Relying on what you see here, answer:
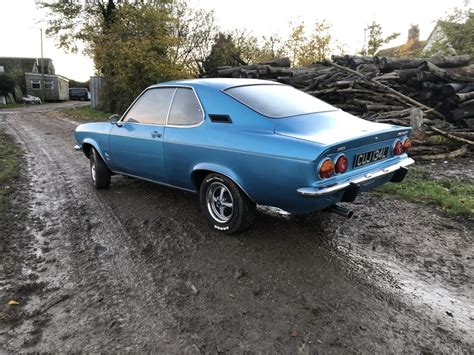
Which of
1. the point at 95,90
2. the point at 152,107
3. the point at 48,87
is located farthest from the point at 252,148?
the point at 48,87

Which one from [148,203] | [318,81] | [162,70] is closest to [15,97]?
[162,70]

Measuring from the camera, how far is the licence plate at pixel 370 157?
353cm

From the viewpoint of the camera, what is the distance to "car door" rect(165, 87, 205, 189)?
13.3 feet

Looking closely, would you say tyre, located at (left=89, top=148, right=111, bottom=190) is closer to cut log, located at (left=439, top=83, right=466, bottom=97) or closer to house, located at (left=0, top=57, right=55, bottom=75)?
cut log, located at (left=439, top=83, right=466, bottom=97)

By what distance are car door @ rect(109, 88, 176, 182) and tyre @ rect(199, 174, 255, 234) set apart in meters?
0.77

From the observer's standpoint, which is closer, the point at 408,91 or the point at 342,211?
the point at 342,211

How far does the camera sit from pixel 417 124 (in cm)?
744

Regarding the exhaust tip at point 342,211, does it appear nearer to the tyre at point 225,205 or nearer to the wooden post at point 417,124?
the tyre at point 225,205

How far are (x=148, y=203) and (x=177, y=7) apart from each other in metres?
19.5

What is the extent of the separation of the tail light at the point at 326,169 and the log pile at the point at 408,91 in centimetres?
517

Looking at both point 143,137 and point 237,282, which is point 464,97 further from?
point 237,282

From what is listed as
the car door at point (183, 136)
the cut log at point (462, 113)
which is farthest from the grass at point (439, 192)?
the cut log at point (462, 113)

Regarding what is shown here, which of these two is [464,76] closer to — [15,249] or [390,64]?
[390,64]

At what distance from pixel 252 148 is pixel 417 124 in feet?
17.5
